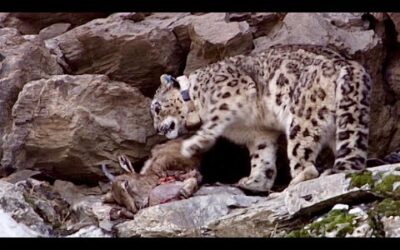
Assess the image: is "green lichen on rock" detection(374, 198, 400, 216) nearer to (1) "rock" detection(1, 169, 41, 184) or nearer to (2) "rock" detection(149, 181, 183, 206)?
(2) "rock" detection(149, 181, 183, 206)

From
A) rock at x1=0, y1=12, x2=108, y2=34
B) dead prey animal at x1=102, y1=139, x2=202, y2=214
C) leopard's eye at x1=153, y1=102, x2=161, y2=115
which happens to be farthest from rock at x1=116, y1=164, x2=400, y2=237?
rock at x1=0, y1=12, x2=108, y2=34

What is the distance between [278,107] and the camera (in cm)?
829

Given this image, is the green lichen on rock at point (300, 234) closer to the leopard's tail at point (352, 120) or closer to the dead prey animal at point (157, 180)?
the leopard's tail at point (352, 120)

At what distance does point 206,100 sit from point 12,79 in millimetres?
1586

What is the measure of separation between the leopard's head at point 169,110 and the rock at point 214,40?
42 cm

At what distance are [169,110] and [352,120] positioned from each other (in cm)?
187

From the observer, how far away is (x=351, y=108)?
25.0 feet

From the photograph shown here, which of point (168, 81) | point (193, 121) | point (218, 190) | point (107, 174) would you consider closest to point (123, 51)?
point (168, 81)

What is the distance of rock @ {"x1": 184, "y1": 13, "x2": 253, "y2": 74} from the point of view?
29.8ft

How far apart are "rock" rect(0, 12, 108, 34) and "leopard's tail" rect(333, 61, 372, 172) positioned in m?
2.97

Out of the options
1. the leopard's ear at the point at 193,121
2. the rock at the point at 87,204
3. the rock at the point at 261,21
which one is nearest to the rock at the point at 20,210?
the rock at the point at 87,204

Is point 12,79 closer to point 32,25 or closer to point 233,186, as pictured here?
point 32,25

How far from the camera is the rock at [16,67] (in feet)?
28.6
